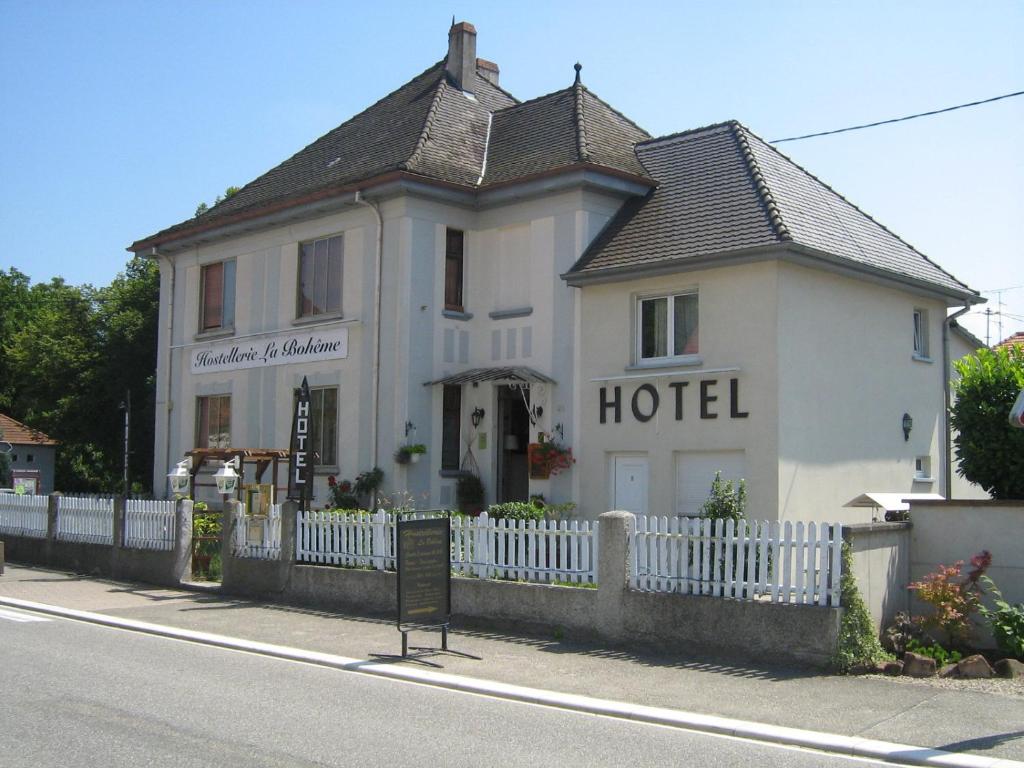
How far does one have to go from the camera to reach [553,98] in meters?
23.5

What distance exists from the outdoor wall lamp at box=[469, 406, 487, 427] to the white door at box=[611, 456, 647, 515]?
3045mm

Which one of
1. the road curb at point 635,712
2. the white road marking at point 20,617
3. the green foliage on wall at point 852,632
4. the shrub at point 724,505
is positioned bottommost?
the white road marking at point 20,617

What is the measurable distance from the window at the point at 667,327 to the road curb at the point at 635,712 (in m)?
8.83

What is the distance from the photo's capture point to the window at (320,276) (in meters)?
22.3

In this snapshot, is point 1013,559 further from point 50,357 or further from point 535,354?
point 50,357

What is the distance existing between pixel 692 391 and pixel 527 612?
20.8ft

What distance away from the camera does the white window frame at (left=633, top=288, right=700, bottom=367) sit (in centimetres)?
1830

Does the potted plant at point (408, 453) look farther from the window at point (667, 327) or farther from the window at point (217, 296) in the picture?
the window at point (217, 296)

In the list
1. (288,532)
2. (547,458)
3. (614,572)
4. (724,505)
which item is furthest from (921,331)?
(288,532)

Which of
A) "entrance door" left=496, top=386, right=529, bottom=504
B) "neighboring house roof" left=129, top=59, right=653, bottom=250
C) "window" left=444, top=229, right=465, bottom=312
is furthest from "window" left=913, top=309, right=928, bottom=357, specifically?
"window" left=444, top=229, right=465, bottom=312

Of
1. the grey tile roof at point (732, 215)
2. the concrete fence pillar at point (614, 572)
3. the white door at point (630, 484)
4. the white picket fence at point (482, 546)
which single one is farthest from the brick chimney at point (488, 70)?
the concrete fence pillar at point (614, 572)

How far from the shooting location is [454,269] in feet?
70.5

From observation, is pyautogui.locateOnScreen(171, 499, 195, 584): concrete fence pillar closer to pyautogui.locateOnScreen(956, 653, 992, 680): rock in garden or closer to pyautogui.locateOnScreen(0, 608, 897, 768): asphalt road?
pyautogui.locateOnScreen(0, 608, 897, 768): asphalt road

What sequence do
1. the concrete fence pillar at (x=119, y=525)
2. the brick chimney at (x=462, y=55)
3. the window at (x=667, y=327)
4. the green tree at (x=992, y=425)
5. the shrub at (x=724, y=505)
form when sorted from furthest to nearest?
the brick chimney at (x=462, y=55) → the concrete fence pillar at (x=119, y=525) → the window at (x=667, y=327) → the shrub at (x=724, y=505) → the green tree at (x=992, y=425)
